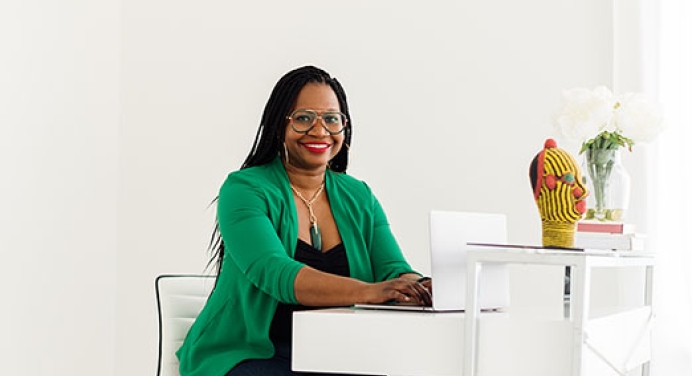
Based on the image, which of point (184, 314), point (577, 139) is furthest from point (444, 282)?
point (184, 314)

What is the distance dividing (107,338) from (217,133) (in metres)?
0.84

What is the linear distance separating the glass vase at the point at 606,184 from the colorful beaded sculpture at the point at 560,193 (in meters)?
0.31

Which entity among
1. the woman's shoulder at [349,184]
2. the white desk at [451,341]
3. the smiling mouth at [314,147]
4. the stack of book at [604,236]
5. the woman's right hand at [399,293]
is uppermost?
the smiling mouth at [314,147]

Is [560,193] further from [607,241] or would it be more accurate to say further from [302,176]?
[302,176]

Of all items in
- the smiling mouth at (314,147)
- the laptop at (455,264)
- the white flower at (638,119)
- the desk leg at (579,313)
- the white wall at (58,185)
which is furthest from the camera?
the white wall at (58,185)

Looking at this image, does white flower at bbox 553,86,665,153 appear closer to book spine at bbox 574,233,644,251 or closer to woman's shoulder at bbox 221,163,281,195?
book spine at bbox 574,233,644,251

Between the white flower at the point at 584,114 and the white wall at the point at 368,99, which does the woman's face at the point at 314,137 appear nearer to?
the white flower at the point at 584,114

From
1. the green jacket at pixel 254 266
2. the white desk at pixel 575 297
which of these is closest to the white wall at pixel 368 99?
the green jacket at pixel 254 266

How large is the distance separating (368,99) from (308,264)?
1.38 meters

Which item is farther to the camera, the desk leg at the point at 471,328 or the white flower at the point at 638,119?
the white flower at the point at 638,119

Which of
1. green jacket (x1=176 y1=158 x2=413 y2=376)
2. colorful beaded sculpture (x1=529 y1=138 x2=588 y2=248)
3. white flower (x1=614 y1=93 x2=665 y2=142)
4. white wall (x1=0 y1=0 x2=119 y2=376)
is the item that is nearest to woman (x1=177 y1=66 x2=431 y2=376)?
green jacket (x1=176 y1=158 x2=413 y2=376)

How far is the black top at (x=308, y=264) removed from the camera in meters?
2.21

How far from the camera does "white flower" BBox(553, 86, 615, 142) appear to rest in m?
2.12

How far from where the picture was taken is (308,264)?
2258mm
